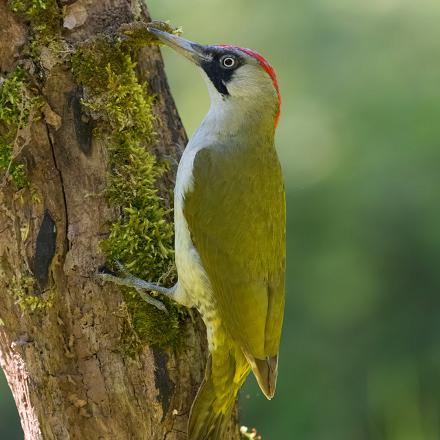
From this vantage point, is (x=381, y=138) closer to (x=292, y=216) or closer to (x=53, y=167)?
(x=292, y=216)

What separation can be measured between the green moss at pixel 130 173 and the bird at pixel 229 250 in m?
0.09

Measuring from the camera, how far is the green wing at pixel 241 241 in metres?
3.63

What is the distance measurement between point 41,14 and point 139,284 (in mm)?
1130

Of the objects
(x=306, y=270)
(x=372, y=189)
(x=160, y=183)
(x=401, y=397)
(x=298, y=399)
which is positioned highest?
(x=160, y=183)

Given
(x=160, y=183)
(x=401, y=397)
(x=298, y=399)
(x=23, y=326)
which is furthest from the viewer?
(x=298, y=399)

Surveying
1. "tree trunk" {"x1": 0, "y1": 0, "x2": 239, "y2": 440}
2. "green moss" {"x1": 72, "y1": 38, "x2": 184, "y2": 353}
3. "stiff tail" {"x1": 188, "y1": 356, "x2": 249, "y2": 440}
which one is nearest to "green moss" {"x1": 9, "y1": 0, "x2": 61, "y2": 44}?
"tree trunk" {"x1": 0, "y1": 0, "x2": 239, "y2": 440}

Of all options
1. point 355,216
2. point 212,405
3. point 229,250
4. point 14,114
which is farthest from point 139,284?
point 355,216

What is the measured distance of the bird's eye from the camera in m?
3.96

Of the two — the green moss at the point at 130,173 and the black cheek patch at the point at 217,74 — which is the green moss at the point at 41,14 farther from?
the black cheek patch at the point at 217,74

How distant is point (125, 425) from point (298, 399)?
7.00 ft

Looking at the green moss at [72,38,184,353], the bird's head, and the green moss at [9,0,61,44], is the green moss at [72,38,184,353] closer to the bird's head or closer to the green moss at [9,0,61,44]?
the green moss at [9,0,61,44]

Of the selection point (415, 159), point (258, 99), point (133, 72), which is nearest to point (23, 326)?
point (133, 72)

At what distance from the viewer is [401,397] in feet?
15.3

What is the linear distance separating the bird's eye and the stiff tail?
1.31 metres
